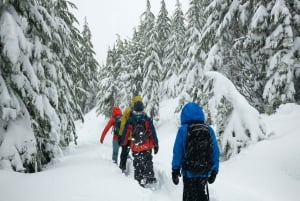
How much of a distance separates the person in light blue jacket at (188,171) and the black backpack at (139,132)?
3.17m

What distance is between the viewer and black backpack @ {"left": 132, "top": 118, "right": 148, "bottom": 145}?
8.23 meters

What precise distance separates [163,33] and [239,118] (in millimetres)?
29701

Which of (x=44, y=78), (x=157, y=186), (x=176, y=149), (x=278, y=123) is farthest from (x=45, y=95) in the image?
(x=278, y=123)

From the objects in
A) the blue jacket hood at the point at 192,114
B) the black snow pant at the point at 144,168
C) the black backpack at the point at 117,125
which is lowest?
the black snow pant at the point at 144,168

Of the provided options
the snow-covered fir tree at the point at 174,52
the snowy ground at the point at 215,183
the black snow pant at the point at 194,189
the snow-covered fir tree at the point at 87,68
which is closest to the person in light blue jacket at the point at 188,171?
the black snow pant at the point at 194,189

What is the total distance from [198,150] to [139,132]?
346 centimetres

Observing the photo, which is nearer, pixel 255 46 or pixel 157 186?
pixel 157 186

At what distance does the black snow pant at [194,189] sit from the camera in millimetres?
5074

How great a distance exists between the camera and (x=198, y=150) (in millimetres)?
4949

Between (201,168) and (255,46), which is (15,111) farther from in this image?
(255,46)

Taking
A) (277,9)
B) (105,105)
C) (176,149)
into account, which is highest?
(277,9)

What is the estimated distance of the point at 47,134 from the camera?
966 centimetres

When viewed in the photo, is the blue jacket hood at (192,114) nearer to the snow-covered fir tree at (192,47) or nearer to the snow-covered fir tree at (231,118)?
the snow-covered fir tree at (231,118)

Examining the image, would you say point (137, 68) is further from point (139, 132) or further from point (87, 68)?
point (139, 132)
